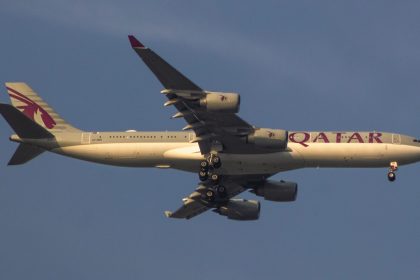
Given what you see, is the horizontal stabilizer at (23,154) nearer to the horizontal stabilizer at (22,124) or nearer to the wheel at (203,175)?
the horizontal stabilizer at (22,124)

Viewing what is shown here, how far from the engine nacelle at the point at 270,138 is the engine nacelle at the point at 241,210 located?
45.9ft

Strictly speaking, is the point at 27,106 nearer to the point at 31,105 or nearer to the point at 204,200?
the point at 31,105

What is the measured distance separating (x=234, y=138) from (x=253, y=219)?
1522 centimetres

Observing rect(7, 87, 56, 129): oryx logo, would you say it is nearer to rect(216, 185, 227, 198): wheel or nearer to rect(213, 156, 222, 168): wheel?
rect(216, 185, 227, 198): wheel

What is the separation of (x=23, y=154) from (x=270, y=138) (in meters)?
21.2

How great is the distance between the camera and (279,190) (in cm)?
9262

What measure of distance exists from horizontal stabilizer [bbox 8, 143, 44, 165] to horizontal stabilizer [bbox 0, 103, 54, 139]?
0.96m

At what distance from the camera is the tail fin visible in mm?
92625

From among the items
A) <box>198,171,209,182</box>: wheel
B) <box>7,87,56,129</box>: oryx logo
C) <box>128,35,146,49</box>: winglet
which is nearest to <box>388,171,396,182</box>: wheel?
<box>198,171,209,182</box>: wheel

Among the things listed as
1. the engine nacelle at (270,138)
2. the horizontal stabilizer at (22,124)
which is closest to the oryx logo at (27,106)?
the horizontal stabilizer at (22,124)

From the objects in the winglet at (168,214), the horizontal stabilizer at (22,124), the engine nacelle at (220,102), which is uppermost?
the engine nacelle at (220,102)

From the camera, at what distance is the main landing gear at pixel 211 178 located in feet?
280

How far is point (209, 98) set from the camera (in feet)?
255

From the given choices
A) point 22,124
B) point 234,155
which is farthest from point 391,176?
point 22,124
